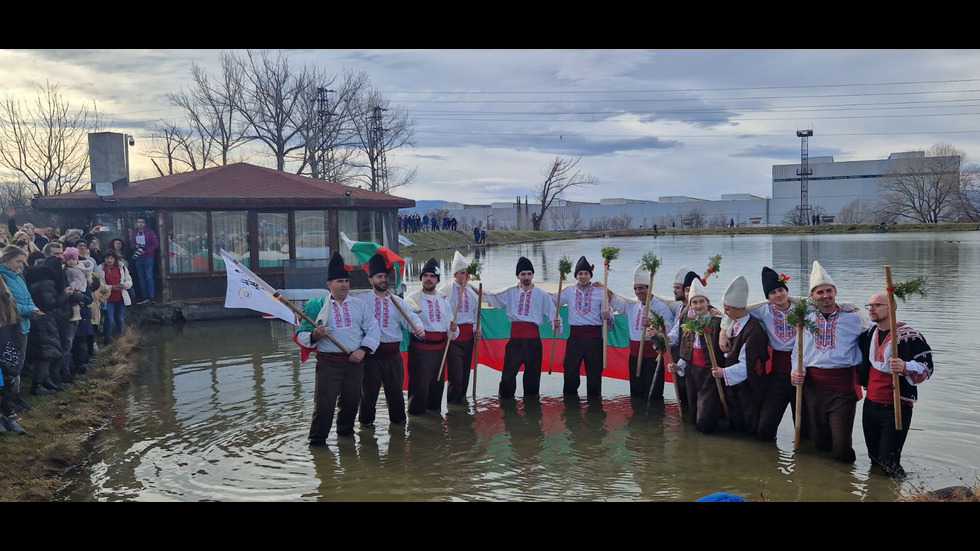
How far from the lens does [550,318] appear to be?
10398 mm

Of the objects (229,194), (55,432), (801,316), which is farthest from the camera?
(229,194)

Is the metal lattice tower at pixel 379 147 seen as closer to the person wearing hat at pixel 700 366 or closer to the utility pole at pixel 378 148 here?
the utility pole at pixel 378 148

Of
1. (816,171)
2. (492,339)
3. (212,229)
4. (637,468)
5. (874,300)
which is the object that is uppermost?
(816,171)

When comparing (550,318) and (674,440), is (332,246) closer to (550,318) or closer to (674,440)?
(550,318)

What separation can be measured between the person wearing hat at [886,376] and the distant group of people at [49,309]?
7.90 metres

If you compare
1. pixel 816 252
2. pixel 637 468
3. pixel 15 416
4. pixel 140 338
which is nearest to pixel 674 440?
pixel 637 468

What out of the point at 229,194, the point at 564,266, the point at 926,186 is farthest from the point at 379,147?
the point at 926,186

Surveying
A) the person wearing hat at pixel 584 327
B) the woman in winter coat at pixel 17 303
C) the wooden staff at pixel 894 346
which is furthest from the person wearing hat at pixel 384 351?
the wooden staff at pixel 894 346

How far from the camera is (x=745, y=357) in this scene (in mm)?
7953

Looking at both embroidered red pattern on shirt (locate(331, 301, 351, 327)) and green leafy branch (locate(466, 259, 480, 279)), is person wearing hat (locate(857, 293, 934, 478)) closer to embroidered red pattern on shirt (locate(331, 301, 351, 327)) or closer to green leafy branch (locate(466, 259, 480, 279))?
green leafy branch (locate(466, 259, 480, 279))

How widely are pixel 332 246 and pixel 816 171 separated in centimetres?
8510

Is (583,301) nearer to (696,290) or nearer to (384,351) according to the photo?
(696,290)

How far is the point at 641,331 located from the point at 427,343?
260 centimetres

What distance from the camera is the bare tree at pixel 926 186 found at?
7744cm
